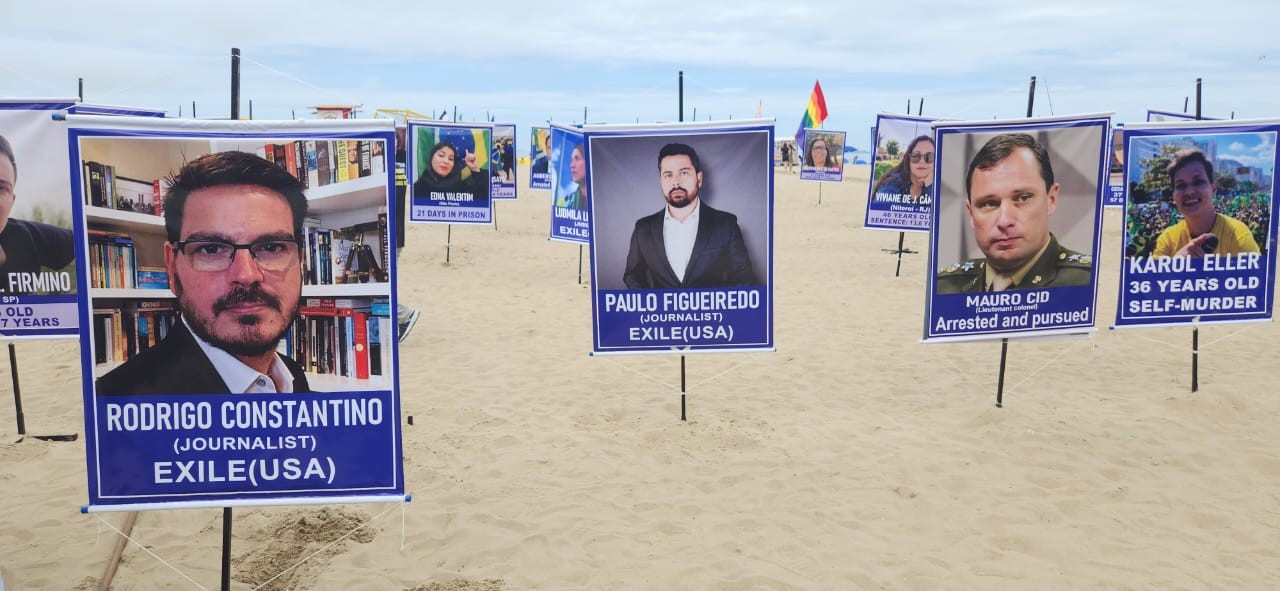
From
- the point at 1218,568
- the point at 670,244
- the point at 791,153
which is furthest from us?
the point at 791,153

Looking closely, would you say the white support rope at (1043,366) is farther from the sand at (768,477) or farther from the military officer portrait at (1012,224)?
the military officer portrait at (1012,224)

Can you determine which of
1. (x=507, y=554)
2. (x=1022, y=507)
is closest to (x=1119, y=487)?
(x=1022, y=507)

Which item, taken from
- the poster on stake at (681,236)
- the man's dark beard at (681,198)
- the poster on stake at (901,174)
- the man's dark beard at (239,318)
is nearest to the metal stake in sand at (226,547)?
the man's dark beard at (239,318)

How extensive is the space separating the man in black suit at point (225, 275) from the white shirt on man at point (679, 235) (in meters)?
3.13

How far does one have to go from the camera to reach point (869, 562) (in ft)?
14.6

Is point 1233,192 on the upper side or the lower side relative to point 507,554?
upper

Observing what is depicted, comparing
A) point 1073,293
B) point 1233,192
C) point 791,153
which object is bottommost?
point 1073,293

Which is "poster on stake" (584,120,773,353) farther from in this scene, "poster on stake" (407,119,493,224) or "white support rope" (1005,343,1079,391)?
"poster on stake" (407,119,493,224)

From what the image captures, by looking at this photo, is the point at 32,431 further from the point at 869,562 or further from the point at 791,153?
the point at 791,153

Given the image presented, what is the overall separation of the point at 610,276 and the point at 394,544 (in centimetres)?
243

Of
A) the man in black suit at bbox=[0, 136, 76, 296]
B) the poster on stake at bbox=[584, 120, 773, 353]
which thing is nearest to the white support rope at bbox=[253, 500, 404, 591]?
the poster on stake at bbox=[584, 120, 773, 353]

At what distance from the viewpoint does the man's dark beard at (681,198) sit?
5.94 meters

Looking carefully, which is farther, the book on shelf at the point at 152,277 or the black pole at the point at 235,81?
the black pole at the point at 235,81

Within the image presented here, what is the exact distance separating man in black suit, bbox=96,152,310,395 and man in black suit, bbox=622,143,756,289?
10.1 feet
